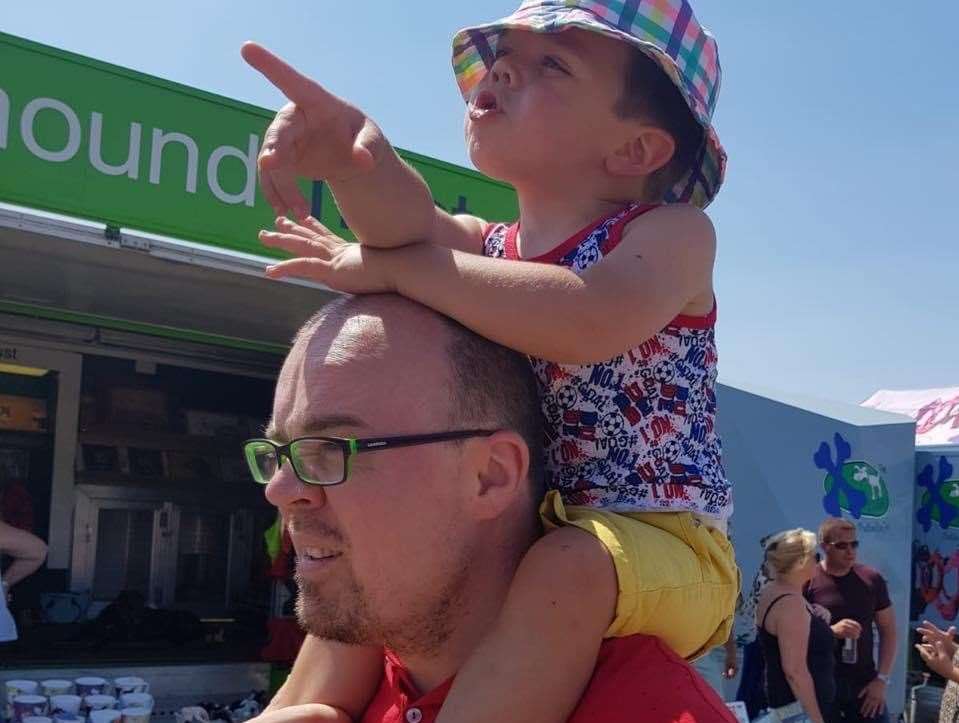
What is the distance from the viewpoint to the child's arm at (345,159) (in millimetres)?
1401

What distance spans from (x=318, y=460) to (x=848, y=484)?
7.59 metres

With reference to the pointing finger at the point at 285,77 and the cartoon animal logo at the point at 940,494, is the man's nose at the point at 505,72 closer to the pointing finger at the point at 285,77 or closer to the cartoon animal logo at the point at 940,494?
the pointing finger at the point at 285,77

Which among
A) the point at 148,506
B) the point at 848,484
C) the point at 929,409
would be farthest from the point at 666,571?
the point at 929,409

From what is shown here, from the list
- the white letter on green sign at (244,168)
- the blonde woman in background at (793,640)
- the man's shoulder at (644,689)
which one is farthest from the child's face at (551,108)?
the blonde woman in background at (793,640)

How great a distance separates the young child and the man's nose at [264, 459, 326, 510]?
0.29m

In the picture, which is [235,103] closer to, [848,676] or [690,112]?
[690,112]

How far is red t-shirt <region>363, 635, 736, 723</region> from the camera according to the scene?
1.36 m

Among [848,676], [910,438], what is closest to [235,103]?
[848,676]

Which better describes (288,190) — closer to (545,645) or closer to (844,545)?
(545,645)

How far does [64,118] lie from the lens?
14.0ft

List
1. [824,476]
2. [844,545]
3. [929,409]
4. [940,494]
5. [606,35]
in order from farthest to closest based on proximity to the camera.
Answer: [929,409]
[940,494]
[824,476]
[844,545]
[606,35]

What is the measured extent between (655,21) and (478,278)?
50 centimetres

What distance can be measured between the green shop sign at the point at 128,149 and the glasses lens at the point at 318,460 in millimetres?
3267

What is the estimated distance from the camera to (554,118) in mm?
1526
